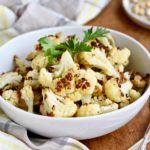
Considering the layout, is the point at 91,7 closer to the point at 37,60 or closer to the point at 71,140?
the point at 37,60

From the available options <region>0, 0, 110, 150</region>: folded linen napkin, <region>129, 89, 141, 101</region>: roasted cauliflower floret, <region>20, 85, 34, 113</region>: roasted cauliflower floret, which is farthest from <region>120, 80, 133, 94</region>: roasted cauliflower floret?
<region>0, 0, 110, 150</region>: folded linen napkin

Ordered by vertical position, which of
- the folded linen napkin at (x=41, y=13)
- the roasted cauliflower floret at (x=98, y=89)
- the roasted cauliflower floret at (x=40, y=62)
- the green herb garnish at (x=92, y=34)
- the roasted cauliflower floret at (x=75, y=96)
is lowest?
the folded linen napkin at (x=41, y=13)

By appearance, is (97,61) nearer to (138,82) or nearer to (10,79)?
(138,82)

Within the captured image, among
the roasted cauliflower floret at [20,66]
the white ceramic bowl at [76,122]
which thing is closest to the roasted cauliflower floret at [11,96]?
the white ceramic bowl at [76,122]

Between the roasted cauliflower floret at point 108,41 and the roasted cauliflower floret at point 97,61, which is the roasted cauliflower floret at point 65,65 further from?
the roasted cauliflower floret at point 108,41

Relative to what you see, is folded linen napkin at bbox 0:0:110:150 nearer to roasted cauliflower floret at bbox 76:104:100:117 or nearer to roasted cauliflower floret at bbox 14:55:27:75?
roasted cauliflower floret at bbox 14:55:27:75

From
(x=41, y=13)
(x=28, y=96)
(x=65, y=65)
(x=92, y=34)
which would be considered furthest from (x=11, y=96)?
(x=41, y=13)
